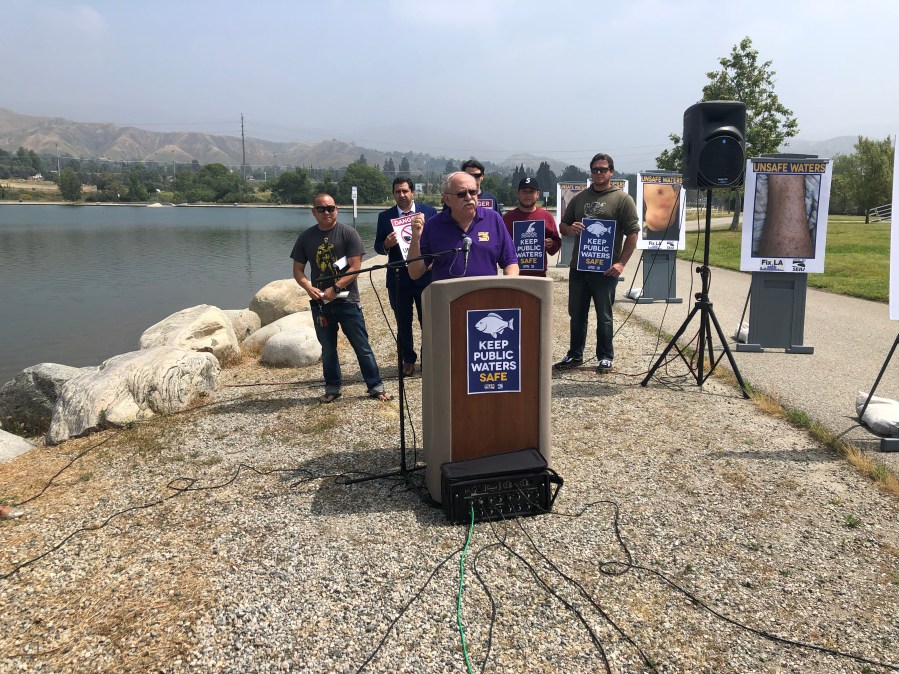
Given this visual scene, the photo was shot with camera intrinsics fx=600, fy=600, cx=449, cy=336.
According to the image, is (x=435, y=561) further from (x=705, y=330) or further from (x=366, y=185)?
(x=366, y=185)

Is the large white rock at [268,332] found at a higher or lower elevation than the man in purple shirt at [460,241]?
lower

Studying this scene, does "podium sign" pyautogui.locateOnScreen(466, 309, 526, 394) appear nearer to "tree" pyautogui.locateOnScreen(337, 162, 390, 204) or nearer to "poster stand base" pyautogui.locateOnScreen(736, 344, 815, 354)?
"poster stand base" pyautogui.locateOnScreen(736, 344, 815, 354)

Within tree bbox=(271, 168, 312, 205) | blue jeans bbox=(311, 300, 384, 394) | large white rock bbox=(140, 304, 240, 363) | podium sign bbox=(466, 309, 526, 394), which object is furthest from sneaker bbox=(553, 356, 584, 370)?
tree bbox=(271, 168, 312, 205)

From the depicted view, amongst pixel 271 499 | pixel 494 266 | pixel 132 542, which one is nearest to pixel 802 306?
pixel 494 266

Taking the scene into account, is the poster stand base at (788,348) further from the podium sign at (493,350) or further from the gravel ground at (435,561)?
the podium sign at (493,350)

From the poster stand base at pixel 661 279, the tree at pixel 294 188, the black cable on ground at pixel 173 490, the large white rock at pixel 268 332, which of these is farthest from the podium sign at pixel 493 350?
the tree at pixel 294 188

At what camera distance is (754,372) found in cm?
688

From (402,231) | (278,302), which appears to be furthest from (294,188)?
(402,231)

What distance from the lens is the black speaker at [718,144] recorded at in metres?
5.87

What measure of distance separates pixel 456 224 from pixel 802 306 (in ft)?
17.5

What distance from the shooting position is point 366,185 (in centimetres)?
11094

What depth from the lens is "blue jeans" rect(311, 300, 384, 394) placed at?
6020 mm

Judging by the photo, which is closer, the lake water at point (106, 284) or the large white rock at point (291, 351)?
the large white rock at point (291, 351)

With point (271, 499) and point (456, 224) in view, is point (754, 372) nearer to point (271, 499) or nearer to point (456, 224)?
point (456, 224)
